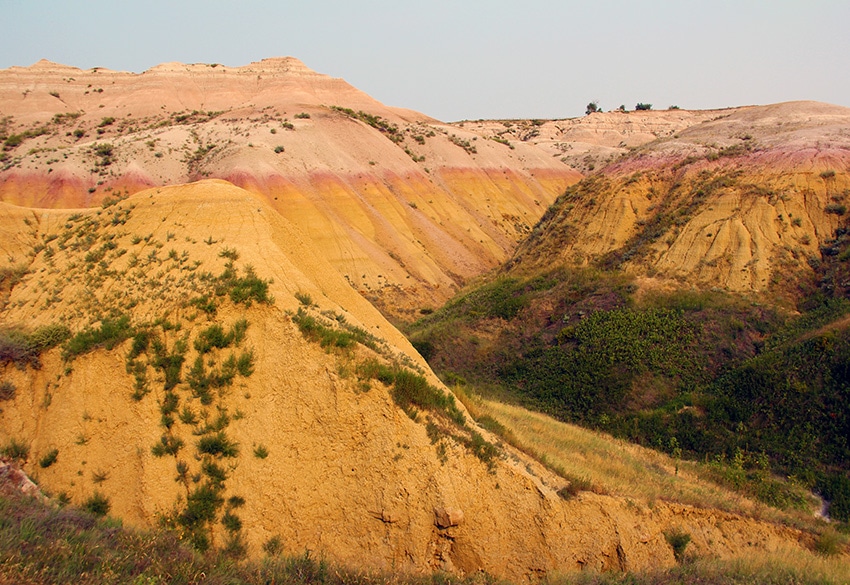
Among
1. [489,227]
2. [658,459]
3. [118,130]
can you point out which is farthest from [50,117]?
[658,459]

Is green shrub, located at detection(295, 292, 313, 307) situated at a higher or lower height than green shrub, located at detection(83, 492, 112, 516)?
higher

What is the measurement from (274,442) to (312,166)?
114ft

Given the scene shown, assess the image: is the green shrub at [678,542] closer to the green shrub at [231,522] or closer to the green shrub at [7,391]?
the green shrub at [231,522]

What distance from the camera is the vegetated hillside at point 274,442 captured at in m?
8.93

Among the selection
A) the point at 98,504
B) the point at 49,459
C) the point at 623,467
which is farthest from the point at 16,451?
the point at 623,467

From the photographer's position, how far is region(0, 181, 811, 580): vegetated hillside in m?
8.93

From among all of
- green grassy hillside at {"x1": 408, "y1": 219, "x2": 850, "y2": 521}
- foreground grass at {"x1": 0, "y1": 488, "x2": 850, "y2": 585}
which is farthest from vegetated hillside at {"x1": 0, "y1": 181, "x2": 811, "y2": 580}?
green grassy hillside at {"x1": 408, "y1": 219, "x2": 850, "y2": 521}

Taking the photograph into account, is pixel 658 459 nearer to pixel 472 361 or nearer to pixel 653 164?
pixel 472 361

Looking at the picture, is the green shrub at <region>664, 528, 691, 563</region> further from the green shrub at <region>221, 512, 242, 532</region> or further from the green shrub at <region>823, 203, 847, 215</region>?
the green shrub at <region>823, 203, 847, 215</region>

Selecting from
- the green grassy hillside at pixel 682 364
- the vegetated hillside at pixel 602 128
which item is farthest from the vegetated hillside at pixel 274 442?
the vegetated hillside at pixel 602 128

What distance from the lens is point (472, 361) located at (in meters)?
24.3

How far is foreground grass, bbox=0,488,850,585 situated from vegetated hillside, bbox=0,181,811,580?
857 millimetres

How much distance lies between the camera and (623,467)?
13.5m

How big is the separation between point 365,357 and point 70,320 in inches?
252
